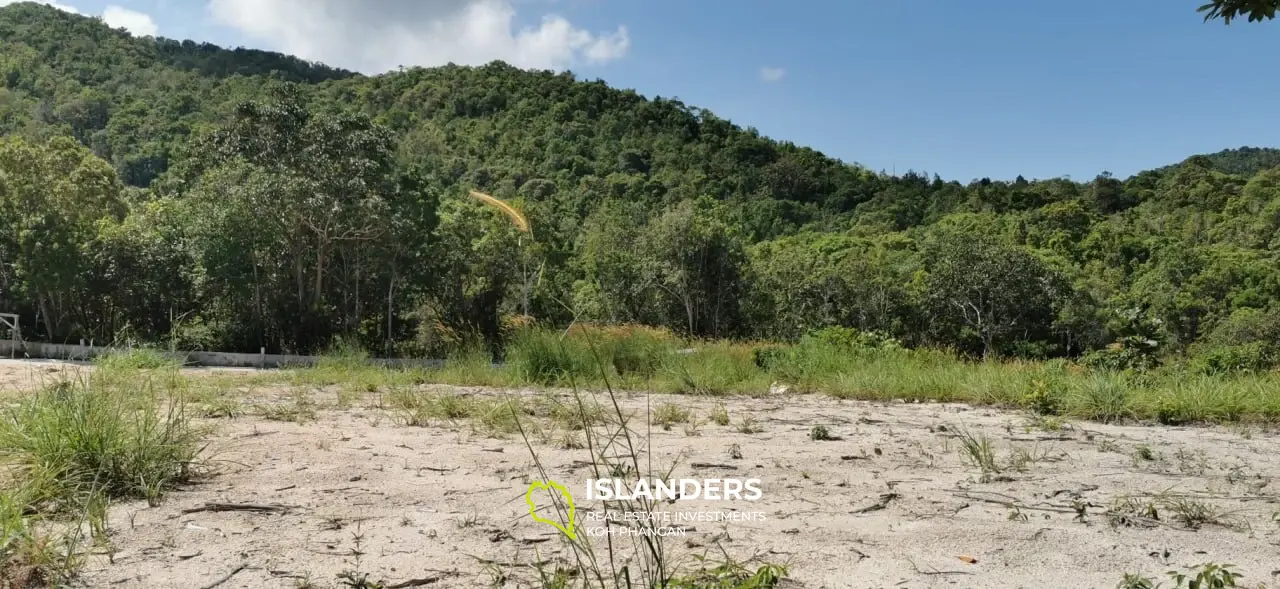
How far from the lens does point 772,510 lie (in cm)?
272

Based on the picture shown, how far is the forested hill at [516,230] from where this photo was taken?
17.4 m

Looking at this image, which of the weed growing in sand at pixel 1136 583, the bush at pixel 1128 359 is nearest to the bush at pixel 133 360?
the weed growing in sand at pixel 1136 583

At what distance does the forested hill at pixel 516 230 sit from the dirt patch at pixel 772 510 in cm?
95

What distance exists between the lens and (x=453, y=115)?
60.9m

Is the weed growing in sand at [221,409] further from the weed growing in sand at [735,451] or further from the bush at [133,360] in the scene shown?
the weed growing in sand at [735,451]

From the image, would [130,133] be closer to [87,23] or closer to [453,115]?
[453,115]

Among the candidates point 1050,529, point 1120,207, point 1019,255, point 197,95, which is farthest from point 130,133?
point 1120,207

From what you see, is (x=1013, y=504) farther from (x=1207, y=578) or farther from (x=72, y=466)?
(x=72, y=466)

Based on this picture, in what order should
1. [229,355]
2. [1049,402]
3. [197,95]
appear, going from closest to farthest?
[1049,402] → [229,355] → [197,95]

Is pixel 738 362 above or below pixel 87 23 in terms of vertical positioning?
below

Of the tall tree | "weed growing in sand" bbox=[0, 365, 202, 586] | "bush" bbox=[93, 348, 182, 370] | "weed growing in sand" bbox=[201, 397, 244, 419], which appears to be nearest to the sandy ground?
"weed growing in sand" bbox=[0, 365, 202, 586]

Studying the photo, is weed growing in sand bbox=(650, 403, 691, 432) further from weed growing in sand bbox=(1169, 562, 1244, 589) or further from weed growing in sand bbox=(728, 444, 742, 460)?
weed growing in sand bbox=(1169, 562, 1244, 589)

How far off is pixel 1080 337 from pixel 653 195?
2848 centimetres

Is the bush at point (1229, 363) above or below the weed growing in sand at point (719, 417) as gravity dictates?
above
